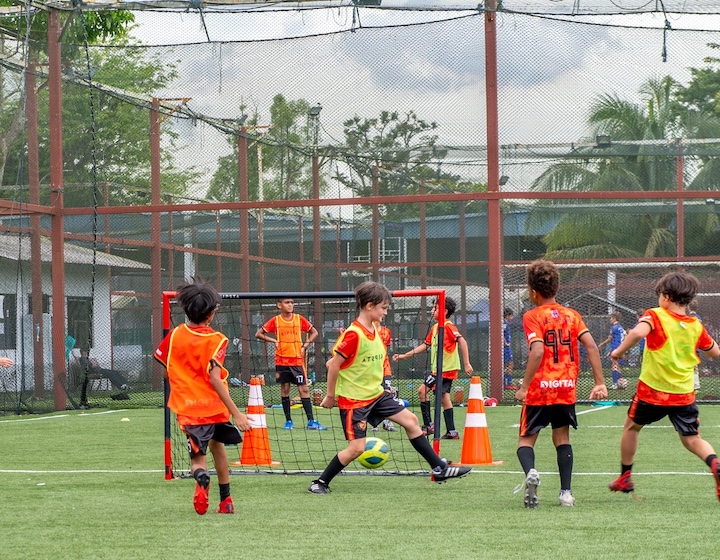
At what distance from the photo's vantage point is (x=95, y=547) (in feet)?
19.6

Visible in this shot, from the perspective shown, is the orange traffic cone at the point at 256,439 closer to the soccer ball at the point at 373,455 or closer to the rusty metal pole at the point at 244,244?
the soccer ball at the point at 373,455

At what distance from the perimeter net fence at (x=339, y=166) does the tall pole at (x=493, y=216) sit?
5 centimetres

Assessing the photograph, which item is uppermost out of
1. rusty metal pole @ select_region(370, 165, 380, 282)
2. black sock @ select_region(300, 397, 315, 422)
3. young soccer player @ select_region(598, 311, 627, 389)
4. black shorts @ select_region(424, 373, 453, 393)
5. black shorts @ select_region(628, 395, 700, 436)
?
rusty metal pole @ select_region(370, 165, 380, 282)

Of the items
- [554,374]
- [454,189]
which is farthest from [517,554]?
[454,189]

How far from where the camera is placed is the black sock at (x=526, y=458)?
741 cm

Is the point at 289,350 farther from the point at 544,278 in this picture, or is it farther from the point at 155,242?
the point at 544,278

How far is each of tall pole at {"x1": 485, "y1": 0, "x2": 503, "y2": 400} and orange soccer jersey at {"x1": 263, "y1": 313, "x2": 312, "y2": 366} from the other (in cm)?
420

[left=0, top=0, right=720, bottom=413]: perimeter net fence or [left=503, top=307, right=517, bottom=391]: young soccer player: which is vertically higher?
[left=0, top=0, right=720, bottom=413]: perimeter net fence

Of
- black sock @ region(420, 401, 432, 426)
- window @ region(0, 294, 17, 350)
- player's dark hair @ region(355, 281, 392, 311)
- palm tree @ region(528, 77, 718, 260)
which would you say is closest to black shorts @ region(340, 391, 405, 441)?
player's dark hair @ region(355, 281, 392, 311)

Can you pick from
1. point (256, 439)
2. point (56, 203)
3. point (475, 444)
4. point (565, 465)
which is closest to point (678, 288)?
point (565, 465)

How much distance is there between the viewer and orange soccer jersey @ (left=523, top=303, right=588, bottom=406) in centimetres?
745

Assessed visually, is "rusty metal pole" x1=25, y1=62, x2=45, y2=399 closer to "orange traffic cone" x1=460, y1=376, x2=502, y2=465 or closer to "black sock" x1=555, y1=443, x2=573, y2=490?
"orange traffic cone" x1=460, y1=376, x2=502, y2=465

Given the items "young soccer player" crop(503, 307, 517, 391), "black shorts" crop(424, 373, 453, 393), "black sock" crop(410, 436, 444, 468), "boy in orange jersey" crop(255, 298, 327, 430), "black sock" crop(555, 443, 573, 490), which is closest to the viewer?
"black sock" crop(555, 443, 573, 490)

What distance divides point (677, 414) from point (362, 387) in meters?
2.14
